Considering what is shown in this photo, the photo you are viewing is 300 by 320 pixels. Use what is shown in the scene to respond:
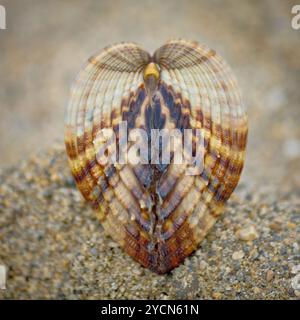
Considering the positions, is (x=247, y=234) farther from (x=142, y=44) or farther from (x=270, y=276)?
(x=142, y=44)

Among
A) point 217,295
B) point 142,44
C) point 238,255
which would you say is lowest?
point 217,295

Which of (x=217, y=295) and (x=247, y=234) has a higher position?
(x=247, y=234)

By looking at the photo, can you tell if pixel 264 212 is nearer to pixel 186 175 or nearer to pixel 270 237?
pixel 270 237

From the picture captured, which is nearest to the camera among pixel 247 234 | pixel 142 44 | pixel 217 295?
pixel 217 295

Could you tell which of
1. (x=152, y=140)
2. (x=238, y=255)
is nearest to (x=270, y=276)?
(x=238, y=255)

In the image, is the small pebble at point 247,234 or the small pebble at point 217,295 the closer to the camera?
the small pebble at point 217,295

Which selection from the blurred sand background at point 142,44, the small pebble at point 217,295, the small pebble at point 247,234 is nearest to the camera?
the small pebble at point 217,295

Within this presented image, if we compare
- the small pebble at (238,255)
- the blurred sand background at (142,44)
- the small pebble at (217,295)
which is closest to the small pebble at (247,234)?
the small pebble at (238,255)

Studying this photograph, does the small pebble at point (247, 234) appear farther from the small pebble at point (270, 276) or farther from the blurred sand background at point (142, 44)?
A: the blurred sand background at point (142, 44)
